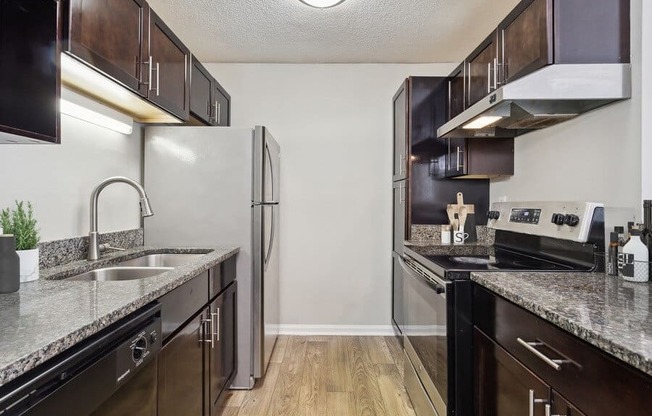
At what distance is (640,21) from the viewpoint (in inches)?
60.9

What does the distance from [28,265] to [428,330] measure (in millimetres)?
1748

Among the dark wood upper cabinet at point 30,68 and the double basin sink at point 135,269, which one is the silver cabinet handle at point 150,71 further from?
the double basin sink at point 135,269

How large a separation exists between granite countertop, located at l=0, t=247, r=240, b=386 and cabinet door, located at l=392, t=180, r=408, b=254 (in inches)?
74.4

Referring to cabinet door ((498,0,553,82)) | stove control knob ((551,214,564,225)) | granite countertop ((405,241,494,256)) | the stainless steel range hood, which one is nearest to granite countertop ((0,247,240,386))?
granite countertop ((405,241,494,256))

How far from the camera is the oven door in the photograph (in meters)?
1.71

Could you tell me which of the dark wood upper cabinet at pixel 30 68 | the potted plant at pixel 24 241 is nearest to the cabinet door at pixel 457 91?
the dark wood upper cabinet at pixel 30 68

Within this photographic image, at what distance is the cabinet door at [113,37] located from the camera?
140cm

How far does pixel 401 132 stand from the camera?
128 inches

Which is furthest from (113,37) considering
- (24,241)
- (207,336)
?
(207,336)

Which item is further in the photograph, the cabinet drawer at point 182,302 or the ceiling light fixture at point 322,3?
the ceiling light fixture at point 322,3

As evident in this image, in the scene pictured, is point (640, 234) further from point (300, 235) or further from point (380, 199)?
point (300, 235)

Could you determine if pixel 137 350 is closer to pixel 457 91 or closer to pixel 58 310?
pixel 58 310

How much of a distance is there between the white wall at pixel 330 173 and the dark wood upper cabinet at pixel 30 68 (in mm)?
2372

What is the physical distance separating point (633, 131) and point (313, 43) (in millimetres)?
2365
